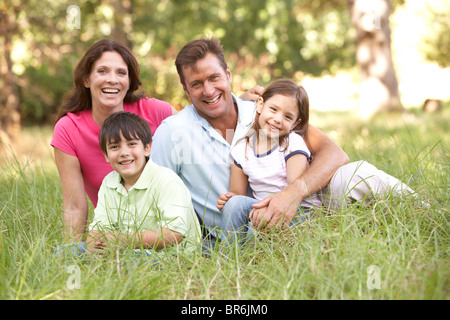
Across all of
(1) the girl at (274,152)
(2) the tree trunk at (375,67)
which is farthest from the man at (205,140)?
(2) the tree trunk at (375,67)

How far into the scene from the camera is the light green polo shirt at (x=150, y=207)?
2527 millimetres

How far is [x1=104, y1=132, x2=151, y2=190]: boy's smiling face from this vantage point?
2646mm

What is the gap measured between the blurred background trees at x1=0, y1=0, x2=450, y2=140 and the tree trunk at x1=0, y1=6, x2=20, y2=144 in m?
0.02

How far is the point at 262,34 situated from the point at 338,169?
9.68m


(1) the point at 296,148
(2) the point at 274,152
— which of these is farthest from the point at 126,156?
(1) the point at 296,148

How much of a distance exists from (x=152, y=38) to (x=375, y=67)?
223 inches

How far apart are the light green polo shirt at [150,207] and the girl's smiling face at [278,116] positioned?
2.16ft

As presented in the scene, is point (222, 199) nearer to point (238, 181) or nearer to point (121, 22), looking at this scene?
point (238, 181)

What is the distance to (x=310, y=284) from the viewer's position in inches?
81.6

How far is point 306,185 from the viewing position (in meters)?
2.71

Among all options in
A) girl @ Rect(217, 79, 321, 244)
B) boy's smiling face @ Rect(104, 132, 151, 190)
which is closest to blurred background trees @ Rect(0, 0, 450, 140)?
boy's smiling face @ Rect(104, 132, 151, 190)
